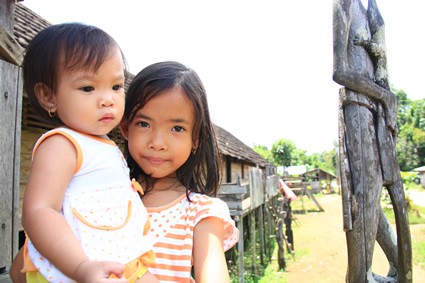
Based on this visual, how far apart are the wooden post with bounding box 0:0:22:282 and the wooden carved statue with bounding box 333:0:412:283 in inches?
89.6

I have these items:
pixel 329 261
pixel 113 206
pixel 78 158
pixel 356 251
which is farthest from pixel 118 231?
pixel 329 261

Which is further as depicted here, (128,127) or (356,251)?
(356,251)

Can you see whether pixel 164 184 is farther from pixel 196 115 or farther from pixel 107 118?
pixel 107 118

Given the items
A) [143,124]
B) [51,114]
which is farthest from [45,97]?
[143,124]

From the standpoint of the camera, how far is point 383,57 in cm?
355

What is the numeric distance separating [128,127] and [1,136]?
0.92m

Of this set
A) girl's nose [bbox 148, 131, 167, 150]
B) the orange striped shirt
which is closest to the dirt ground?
the orange striped shirt

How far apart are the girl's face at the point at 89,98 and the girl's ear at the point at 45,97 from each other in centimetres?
1

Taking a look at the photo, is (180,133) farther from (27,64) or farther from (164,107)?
(27,64)

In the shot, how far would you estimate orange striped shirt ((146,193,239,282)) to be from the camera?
51.1 inches

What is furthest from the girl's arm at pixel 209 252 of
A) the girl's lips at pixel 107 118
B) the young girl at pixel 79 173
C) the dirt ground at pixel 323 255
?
the dirt ground at pixel 323 255

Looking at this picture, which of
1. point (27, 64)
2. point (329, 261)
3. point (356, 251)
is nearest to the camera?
point (27, 64)

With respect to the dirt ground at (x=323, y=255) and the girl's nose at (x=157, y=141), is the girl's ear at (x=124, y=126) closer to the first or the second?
the girl's nose at (x=157, y=141)

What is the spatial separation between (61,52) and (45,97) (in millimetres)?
152
